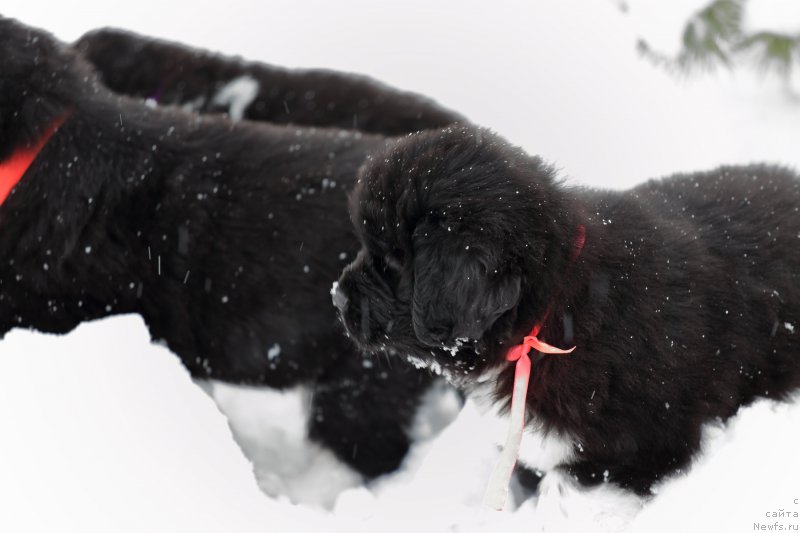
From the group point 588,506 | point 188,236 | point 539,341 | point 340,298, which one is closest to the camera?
point 539,341

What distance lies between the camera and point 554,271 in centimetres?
207

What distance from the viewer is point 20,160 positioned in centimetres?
295

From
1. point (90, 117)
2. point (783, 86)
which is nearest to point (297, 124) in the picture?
point (90, 117)

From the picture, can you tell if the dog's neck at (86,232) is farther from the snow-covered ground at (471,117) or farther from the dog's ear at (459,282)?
the dog's ear at (459,282)

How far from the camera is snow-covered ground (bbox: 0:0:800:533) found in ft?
8.26

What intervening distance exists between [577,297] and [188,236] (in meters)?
1.55

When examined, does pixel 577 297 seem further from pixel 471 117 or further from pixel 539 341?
pixel 471 117

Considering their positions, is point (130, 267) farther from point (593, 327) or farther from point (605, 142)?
point (605, 142)

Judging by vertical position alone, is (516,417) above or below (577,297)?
below

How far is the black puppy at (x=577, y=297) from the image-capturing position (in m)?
2.00

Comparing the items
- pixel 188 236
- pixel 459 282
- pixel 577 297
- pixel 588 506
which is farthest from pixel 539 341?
pixel 188 236

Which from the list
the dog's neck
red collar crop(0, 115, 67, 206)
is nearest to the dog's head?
the dog's neck

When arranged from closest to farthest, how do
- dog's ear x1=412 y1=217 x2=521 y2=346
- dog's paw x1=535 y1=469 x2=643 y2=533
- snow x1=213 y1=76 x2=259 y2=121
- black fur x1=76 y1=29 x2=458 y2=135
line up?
dog's ear x1=412 y1=217 x2=521 y2=346, dog's paw x1=535 y1=469 x2=643 y2=533, black fur x1=76 y1=29 x2=458 y2=135, snow x1=213 y1=76 x2=259 y2=121

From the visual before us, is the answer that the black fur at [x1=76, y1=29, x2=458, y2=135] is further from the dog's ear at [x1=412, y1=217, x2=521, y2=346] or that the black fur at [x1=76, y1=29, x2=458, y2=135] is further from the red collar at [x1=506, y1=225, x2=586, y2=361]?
the dog's ear at [x1=412, y1=217, x2=521, y2=346]
